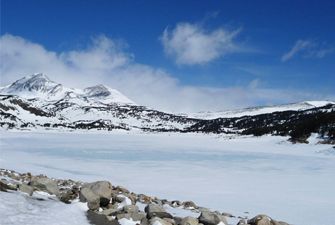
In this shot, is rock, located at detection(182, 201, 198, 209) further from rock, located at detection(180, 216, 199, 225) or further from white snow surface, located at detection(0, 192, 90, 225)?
white snow surface, located at detection(0, 192, 90, 225)

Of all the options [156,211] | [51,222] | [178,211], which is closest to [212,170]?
[178,211]

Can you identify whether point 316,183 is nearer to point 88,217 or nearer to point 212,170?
point 212,170

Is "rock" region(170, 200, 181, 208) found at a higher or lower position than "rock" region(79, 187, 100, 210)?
lower

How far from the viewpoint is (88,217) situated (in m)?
13.6

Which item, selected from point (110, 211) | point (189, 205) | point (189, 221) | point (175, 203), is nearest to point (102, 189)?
point (110, 211)

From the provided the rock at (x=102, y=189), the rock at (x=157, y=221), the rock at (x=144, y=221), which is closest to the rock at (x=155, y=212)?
the rock at (x=144, y=221)

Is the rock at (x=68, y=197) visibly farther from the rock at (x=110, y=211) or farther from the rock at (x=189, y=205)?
the rock at (x=189, y=205)

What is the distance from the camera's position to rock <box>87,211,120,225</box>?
43.4 feet

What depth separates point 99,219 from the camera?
13.6 metres

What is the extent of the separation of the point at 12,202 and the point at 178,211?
570 centimetres

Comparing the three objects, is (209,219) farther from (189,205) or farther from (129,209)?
(189,205)

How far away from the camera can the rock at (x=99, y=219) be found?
1322cm

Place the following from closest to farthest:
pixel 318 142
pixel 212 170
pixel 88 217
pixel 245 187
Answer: pixel 88 217 → pixel 245 187 → pixel 212 170 → pixel 318 142

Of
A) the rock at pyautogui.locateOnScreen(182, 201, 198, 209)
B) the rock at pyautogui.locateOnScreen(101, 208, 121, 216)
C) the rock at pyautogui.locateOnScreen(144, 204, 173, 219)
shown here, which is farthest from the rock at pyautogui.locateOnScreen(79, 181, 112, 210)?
the rock at pyautogui.locateOnScreen(182, 201, 198, 209)
